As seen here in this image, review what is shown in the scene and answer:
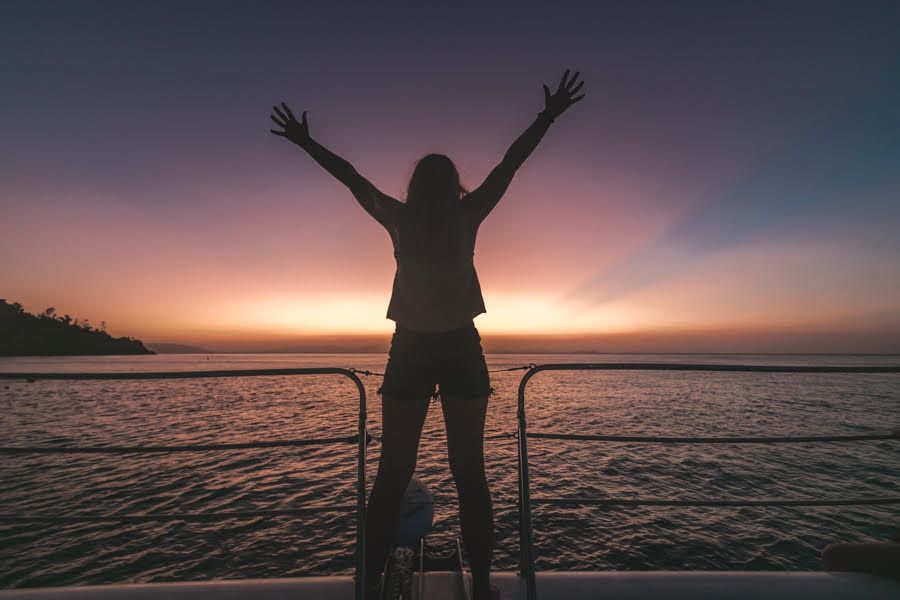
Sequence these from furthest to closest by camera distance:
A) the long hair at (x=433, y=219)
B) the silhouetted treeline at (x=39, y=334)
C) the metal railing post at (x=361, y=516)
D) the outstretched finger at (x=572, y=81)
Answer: the silhouetted treeline at (x=39, y=334), the outstretched finger at (x=572, y=81), the metal railing post at (x=361, y=516), the long hair at (x=433, y=219)

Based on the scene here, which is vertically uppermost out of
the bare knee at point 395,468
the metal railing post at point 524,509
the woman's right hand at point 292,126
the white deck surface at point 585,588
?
the woman's right hand at point 292,126

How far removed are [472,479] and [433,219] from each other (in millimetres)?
1339

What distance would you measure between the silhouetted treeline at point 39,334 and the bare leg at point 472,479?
209272mm

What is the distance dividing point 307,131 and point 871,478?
17.3m

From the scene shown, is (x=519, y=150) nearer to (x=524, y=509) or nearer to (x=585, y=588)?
(x=524, y=509)

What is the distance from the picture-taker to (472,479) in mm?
2061

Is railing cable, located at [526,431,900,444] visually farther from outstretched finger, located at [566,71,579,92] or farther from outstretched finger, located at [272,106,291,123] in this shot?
outstretched finger, located at [272,106,291,123]

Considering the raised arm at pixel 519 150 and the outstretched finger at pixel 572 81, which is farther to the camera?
the outstretched finger at pixel 572 81

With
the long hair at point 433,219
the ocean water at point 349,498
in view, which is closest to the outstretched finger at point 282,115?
the long hair at point 433,219

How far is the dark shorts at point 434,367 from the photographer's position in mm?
1976

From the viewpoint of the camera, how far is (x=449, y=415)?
6.64 ft

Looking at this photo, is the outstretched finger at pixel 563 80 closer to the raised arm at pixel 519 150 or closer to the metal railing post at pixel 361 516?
the raised arm at pixel 519 150

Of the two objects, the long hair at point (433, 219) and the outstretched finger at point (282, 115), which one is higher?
the outstretched finger at point (282, 115)

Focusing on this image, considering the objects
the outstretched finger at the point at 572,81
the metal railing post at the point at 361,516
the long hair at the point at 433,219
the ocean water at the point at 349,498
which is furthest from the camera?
the ocean water at the point at 349,498
